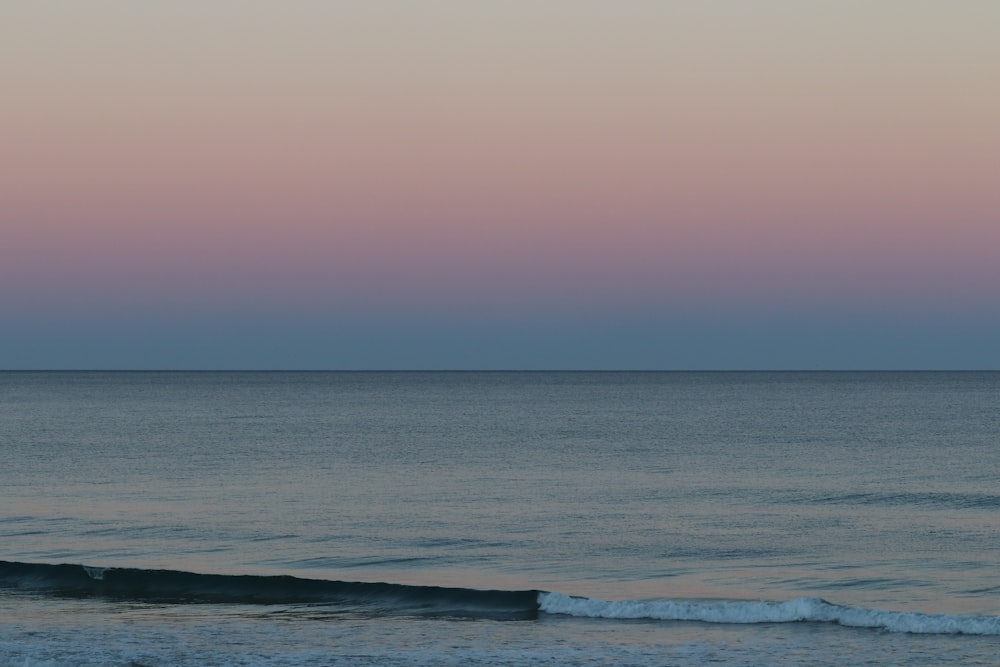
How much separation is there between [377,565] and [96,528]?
36.4ft

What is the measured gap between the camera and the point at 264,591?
27.9m

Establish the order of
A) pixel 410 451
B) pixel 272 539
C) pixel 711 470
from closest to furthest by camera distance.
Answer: pixel 272 539, pixel 711 470, pixel 410 451

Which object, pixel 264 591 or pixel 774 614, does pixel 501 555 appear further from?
pixel 774 614

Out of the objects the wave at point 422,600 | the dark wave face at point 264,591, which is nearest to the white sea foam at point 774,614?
the wave at point 422,600

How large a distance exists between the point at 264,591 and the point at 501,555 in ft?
23.3

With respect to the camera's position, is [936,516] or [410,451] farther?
[410,451]

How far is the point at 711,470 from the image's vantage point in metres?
54.7

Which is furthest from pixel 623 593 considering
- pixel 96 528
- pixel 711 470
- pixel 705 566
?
pixel 711 470

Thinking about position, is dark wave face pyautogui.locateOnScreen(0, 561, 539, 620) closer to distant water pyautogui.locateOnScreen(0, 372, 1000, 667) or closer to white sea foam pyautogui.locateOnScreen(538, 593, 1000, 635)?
distant water pyautogui.locateOnScreen(0, 372, 1000, 667)

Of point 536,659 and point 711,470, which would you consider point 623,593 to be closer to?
point 536,659

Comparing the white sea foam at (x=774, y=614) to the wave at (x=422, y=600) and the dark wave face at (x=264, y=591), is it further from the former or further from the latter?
the dark wave face at (x=264, y=591)

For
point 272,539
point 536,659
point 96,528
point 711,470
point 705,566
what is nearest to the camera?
point 536,659

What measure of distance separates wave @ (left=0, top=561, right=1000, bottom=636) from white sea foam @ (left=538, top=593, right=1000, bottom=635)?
0.02 m

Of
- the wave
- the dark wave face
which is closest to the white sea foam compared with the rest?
the wave
